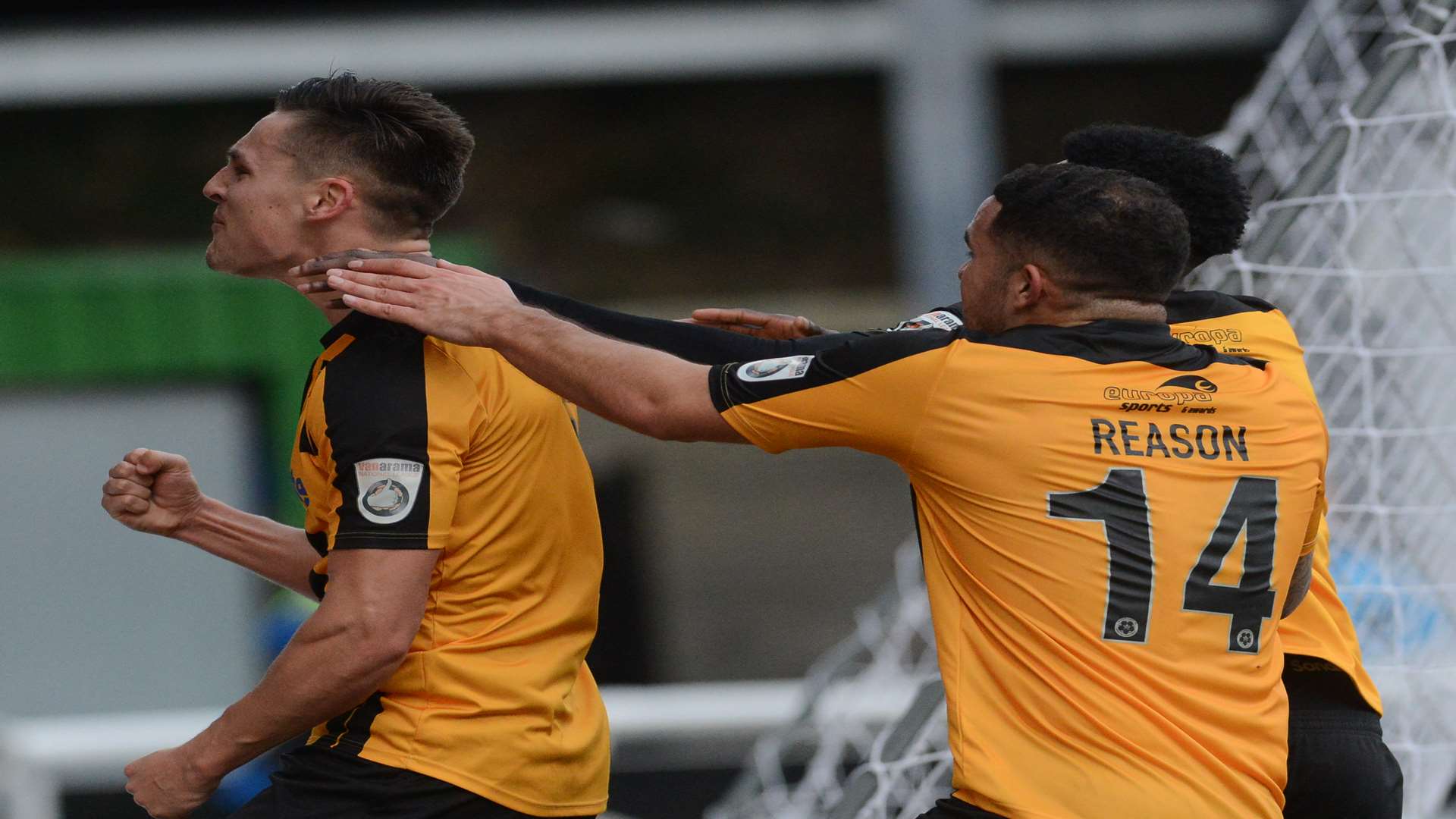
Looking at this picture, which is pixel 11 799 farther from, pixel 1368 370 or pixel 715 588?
pixel 715 588

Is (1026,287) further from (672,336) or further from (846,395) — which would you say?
(672,336)

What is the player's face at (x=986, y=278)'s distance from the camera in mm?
2652

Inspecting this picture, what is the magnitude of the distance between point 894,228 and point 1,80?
761cm

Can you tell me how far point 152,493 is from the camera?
3.19 metres

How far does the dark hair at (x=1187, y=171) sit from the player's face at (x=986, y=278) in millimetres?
442

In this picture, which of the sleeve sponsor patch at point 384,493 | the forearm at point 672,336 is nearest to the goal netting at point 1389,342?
the forearm at point 672,336

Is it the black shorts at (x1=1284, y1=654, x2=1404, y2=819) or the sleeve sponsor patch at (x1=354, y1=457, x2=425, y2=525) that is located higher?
the sleeve sponsor patch at (x1=354, y1=457, x2=425, y2=525)

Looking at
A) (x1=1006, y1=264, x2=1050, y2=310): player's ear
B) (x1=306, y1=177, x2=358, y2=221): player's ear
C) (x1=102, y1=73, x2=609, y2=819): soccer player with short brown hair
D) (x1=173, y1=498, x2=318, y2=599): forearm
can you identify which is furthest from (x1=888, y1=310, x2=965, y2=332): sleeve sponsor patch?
(x1=173, y1=498, x2=318, y2=599): forearm

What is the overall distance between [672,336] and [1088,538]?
90cm

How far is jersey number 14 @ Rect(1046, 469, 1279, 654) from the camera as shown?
251 centimetres

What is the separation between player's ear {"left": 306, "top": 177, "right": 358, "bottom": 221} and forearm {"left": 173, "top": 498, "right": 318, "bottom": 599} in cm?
71

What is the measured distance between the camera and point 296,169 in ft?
9.49

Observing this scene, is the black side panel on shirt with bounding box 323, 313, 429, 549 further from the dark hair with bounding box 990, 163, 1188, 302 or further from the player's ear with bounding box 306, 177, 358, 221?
the dark hair with bounding box 990, 163, 1188, 302

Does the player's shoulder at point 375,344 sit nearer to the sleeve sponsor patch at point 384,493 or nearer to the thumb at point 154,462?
the sleeve sponsor patch at point 384,493
